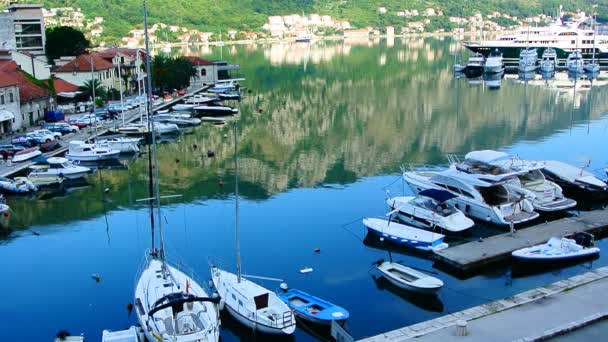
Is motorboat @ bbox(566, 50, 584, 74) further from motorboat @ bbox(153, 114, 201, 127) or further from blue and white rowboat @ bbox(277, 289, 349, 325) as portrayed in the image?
blue and white rowboat @ bbox(277, 289, 349, 325)

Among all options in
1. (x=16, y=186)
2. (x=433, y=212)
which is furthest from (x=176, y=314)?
(x=16, y=186)

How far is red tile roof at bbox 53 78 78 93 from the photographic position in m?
51.8

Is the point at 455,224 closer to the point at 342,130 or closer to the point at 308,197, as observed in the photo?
the point at 308,197

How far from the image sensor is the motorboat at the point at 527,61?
84.8 metres

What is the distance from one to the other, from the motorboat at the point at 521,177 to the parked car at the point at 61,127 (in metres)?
25.2

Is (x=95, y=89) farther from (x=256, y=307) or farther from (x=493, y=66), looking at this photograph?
(x=493, y=66)

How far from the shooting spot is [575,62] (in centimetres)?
8275

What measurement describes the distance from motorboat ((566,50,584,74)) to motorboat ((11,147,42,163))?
220 feet

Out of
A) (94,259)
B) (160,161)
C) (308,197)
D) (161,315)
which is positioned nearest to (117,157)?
(160,161)

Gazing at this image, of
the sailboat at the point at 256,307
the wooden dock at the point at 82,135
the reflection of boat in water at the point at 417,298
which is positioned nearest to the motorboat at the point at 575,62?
the wooden dock at the point at 82,135

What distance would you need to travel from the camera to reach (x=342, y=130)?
155 feet

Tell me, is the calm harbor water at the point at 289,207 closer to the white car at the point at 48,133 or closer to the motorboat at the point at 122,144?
the motorboat at the point at 122,144

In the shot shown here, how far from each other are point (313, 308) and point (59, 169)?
20.2 meters

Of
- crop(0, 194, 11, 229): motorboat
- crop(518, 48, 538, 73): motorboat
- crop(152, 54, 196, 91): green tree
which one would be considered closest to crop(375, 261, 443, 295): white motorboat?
crop(0, 194, 11, 229): motorboat
